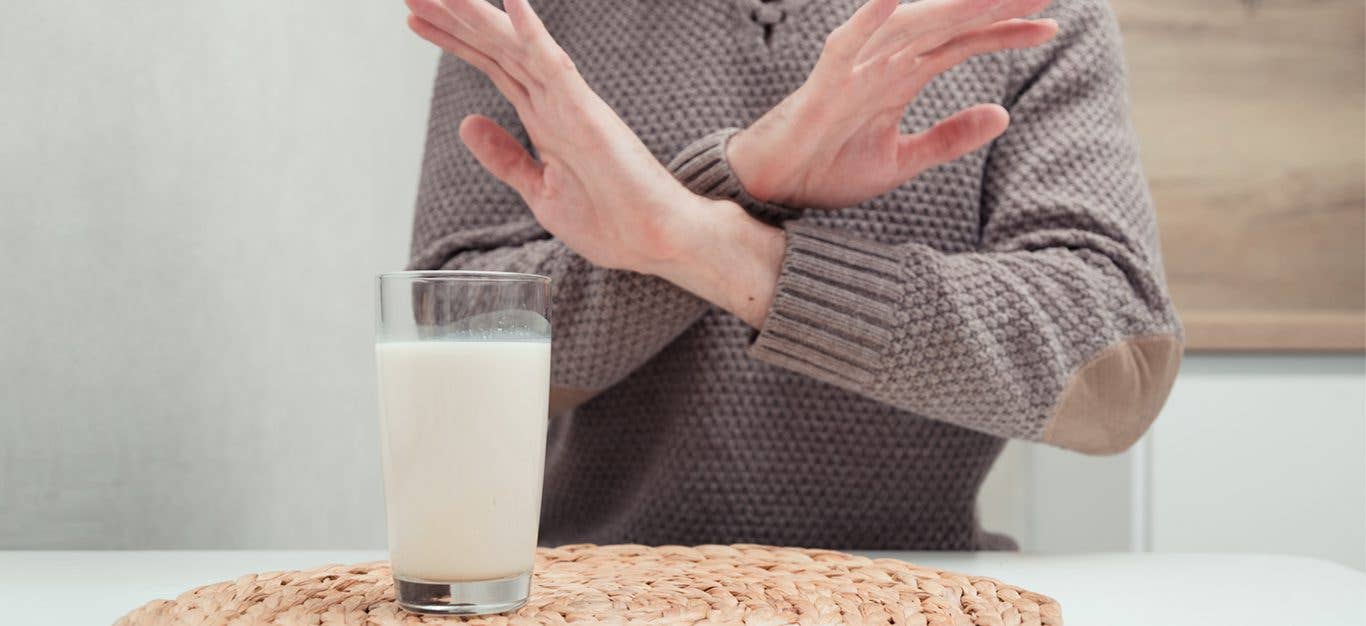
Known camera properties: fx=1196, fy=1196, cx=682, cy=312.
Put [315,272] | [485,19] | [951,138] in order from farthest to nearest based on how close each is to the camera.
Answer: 1. [315,272]
2. [951,138]
3. [485,19]

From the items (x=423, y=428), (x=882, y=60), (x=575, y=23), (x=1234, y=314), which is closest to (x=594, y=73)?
(x=575, y=23)

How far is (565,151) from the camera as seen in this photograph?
29.0 inches

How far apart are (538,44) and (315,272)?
678 mm

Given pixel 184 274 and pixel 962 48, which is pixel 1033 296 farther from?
pixel 184 274

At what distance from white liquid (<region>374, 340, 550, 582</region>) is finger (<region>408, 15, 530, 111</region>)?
233 mm

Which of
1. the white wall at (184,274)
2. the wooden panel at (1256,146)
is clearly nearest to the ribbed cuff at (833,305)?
the white wall at (184,274)

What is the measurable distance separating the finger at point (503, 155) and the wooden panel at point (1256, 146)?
1.29 m

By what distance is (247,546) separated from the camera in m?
1.17

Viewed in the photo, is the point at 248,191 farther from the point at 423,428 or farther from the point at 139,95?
the point at 423,428

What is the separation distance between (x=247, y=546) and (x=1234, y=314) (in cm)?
139

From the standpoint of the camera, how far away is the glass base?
1.81 ft

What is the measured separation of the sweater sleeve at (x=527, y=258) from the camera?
0.89m

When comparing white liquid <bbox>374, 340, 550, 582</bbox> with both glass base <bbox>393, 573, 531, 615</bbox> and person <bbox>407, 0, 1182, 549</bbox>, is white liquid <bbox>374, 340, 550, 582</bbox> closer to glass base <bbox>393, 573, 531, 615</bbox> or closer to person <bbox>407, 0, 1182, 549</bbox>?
glass base <bbox>393, 573, 531, 615</bbox>

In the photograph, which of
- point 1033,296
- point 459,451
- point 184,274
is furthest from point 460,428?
point 184,274
